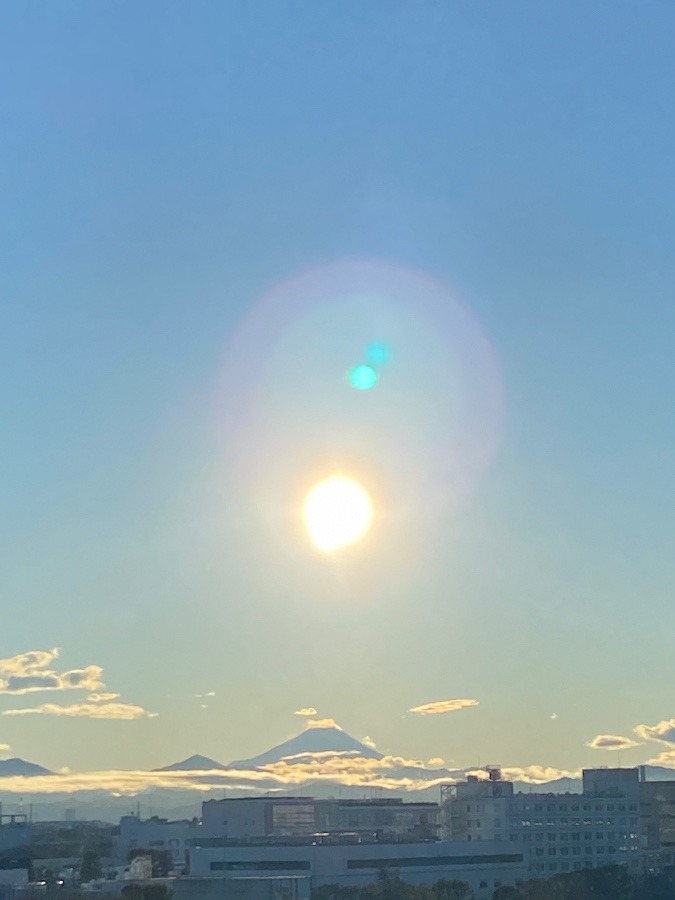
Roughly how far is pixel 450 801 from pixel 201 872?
24635mm

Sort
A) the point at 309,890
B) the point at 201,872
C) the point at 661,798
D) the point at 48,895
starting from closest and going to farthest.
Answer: the point at 48,895, the point at 309,890, the point at 201,872, the point at 661,798

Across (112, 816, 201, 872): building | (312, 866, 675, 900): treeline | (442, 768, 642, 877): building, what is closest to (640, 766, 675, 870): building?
(442, 768, 642, 877): building

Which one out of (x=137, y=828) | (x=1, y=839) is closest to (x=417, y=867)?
(x=137, y=828)

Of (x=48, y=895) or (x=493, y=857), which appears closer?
(x=48, y=895)

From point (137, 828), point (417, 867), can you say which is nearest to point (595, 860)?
point (417, 867)

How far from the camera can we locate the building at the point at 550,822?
9631 cm

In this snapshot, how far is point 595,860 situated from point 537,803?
5.77 metres

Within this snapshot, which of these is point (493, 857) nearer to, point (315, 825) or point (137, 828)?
point (315, 825)

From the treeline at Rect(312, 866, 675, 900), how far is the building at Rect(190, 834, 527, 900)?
1442 mm

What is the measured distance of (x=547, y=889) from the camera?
83312mm

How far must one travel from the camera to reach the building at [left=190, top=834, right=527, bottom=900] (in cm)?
8150

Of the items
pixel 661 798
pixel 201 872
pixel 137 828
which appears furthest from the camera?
pixel 137 828

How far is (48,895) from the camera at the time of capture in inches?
2739

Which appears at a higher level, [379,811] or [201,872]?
[379,811]
